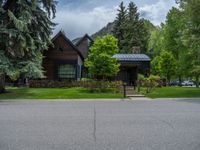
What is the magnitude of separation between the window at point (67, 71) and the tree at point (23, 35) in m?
7.27

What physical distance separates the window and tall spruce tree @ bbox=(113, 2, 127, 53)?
31.8 m

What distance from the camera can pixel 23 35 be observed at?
1006 inches

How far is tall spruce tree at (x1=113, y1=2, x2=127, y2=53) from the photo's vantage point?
68.0m

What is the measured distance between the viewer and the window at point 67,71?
3603 centimetres

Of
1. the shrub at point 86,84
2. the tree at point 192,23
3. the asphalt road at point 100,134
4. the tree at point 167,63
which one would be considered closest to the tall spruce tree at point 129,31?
the tree at point 167,63

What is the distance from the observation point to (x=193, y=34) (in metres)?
26.6

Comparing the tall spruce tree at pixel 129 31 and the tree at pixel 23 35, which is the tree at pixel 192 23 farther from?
the tall spruce tree at pixel 129 31

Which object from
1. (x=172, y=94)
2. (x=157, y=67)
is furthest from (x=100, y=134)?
(x=157, y=67)

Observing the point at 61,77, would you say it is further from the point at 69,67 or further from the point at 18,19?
the point at 18,19

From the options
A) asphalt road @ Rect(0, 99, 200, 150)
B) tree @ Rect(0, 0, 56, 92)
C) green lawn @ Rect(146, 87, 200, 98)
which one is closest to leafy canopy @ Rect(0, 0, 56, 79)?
tree @ Rect(0, 0, 56, 92)

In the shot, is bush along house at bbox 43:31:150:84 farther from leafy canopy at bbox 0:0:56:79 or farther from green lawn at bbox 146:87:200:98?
green lawn at bbox 146:87:200:98

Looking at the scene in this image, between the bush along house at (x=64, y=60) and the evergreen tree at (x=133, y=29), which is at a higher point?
the evergreen tree at (x=133, y=29)

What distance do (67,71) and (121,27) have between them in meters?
35.7

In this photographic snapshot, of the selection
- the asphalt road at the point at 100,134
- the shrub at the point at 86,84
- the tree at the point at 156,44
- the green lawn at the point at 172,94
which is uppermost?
the tree at the point at 156,44
